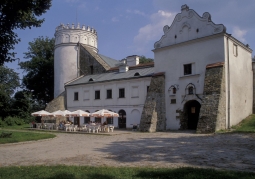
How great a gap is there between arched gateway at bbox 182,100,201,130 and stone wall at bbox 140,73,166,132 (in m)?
2.26

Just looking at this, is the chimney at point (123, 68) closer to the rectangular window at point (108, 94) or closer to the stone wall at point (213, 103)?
the rectangular window at point (108, 94)

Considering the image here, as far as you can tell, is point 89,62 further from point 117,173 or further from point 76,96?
point 117,173

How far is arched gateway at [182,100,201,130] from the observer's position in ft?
89.7

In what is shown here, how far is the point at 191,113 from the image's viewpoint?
91.4ft

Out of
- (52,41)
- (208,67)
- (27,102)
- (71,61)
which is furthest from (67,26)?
(208,67)

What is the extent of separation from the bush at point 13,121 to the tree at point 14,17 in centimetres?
3481

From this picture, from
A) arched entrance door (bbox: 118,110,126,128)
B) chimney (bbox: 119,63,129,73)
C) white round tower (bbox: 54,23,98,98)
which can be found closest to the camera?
arched entrance door (bbox: 118,110,126,128)

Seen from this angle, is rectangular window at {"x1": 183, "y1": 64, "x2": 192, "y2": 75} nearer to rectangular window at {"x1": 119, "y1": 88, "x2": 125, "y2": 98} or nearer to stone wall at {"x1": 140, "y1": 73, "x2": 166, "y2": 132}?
stone wall at {"x1": 140, "y1": 73, "x2": 166, "y2": 132}

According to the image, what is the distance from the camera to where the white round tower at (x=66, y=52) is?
42531mm

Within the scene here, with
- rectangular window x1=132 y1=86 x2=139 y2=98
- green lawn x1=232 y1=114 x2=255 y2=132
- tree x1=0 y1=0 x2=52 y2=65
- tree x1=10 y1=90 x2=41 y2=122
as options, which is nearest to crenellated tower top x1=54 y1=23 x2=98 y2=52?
tree x1=10 y1=90 x2=41 y2=122

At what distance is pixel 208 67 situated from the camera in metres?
24.7

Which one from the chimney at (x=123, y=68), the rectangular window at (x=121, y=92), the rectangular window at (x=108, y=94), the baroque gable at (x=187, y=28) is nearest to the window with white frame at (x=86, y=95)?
the rectangular window at (x=108, y=94)

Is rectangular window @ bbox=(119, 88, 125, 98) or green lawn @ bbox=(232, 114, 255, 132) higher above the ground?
rectangular window @ bbox=(119, 88, 125, 98)

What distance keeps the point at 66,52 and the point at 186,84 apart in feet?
75.3
